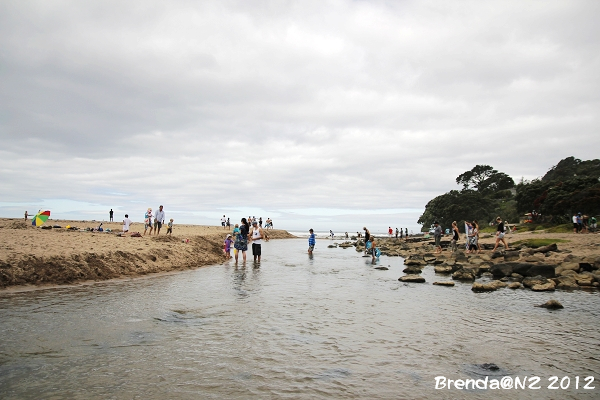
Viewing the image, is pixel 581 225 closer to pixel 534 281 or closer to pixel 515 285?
pixel 534 281

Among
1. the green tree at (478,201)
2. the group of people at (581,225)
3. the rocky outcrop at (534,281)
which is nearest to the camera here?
the rocky outcrop at (534,281)

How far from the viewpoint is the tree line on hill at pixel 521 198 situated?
135 ft

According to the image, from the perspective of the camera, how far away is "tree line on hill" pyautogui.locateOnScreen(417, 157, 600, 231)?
4122 cm

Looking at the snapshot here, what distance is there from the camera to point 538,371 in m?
6.31

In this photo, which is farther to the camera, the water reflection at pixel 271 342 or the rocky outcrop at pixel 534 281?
the rocky outcrop at pixel 534 281

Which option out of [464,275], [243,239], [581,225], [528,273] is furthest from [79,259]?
[581,225]

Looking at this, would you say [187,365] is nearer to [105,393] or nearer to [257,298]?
[105,393]

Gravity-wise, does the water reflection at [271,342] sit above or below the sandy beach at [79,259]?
below

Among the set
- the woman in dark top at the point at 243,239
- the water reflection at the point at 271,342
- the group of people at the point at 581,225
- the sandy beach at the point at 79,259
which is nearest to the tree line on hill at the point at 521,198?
the group of people at the point at 581,225

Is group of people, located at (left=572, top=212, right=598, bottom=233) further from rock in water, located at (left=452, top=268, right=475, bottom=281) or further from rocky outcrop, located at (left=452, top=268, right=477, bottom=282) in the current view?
rock in water, located at (left=452, top=268, right=475, bottom=281)

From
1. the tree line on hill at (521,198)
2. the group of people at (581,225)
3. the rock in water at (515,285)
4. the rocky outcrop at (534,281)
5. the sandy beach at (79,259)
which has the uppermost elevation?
the tree line on hill at (521,198)

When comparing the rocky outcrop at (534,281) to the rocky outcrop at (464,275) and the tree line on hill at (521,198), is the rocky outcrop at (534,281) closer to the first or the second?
the rocky outcrop at (464,275)

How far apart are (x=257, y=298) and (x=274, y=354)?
530 cm

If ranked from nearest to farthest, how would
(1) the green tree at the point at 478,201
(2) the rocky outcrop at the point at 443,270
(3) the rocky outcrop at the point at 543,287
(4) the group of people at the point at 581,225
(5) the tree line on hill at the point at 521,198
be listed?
(3) the rocky outcrop at the point at 543,287 → (2) the rocky outcrop at the point at 443,270 → (4) the group of people at the point at 581,225 → (5) the tree line on hill at the point at 521,198 → (1) the green tree at the point at 478,201
